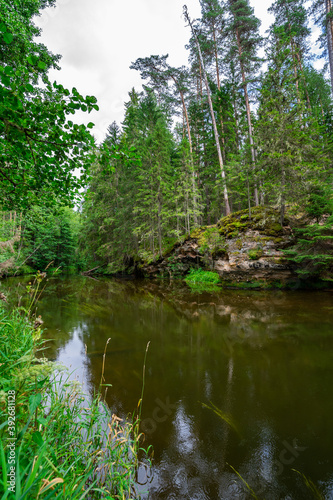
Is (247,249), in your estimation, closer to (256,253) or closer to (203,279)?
(256,253)

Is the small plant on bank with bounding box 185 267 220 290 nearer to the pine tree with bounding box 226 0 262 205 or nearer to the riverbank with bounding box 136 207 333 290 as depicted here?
the riverbank with bounding box 136 207 333 290

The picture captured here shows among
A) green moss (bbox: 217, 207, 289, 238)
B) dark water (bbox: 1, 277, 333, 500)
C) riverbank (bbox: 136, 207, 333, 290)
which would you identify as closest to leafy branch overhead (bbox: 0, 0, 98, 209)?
dark water (bbox: 1, 277, 333, 500)

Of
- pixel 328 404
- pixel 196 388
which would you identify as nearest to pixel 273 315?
pixel 328 404

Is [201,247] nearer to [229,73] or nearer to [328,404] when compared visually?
[328,404]

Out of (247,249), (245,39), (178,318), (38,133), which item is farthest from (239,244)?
(245,39)

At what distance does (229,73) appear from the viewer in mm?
20094

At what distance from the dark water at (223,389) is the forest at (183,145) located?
2.81 metres

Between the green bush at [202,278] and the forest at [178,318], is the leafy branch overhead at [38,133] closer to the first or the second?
the forest at [178,318]

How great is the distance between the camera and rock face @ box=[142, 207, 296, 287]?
40.5ft

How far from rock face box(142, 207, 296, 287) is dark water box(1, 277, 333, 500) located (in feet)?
13.5

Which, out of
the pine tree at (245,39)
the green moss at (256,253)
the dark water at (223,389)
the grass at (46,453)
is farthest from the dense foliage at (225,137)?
the grass at (46,453)

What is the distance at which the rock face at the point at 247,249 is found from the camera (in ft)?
40.5

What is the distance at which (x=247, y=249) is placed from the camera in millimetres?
13297

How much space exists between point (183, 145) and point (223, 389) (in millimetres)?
18414
